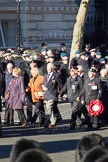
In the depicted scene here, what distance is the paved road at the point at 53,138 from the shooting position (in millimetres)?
13281

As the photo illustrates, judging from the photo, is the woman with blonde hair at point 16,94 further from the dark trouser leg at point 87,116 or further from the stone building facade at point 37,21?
the stone building facade at point 37,21

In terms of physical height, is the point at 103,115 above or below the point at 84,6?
below

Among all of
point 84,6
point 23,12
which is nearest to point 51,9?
point 23,12

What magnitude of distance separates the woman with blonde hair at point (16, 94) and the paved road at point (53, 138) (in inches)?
21.3

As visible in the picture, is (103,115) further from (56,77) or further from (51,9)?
(51,9)

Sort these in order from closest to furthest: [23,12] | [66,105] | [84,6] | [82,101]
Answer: [82,101]
[66,105]
[84,6]
[23,12]

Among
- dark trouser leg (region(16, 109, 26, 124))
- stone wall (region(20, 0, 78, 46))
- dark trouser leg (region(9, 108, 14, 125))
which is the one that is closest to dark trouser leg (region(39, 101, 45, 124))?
dark trouser leg (region(16, 109, 26, 124))

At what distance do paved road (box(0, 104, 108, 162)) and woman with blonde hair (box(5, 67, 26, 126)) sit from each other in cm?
54

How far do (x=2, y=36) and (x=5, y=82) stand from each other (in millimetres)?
20789

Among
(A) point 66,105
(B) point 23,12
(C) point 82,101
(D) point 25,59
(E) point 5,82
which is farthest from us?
(B) point 23,12

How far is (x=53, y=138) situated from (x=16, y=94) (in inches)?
87.9

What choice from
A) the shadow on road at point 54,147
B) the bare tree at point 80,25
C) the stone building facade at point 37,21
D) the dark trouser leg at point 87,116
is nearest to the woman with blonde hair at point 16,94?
the dark trouser leg at point 87,116

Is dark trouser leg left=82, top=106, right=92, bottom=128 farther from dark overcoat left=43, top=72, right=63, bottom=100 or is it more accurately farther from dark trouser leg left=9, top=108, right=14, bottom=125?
dark trouser leg left=9, top=108, right=14, bottom=125

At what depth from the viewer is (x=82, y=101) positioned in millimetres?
17297
